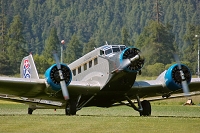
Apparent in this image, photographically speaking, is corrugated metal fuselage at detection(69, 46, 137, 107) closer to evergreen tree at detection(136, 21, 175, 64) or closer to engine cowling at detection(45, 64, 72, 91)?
engine cowling at detection(45, 64, 72, 91)

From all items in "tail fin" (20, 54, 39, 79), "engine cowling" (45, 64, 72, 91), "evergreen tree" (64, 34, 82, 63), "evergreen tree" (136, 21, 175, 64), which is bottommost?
"evergreen tree" (64, 34, 82, 63)

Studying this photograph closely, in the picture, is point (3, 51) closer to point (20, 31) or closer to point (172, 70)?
point (20, 31)

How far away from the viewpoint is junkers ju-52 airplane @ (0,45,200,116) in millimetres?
32625

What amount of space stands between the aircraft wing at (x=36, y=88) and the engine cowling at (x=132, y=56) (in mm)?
2521

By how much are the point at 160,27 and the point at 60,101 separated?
458ft

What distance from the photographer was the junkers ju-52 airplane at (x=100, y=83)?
3262 centimetres

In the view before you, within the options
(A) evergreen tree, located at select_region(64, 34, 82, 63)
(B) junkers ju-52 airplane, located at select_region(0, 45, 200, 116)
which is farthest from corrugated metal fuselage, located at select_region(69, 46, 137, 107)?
(A) evergreen tree, located at select_region(64, 34, 82, 63)

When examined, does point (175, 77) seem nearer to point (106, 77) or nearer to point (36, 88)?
point (106, 77)

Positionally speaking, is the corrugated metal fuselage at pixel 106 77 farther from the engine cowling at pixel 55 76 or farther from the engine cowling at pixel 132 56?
the engine cowling at pixel 55 76

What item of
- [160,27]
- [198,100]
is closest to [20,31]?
[160,27]

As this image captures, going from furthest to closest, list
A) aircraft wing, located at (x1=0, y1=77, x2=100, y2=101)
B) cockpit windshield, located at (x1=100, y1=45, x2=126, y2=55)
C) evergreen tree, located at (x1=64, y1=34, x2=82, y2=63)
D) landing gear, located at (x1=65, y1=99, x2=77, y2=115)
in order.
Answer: evergreen tree, located at (x1=64, y1=34, x2=82, y2=63) < cockpit windshield, located at (x1=100, y1=45, x2=126, y2=55) < landing gear, located at (x1=65, y1=99, x2=77, y2=115) < aircraft wing, located at (x1=0, y1=77, x2=100, y2=101)

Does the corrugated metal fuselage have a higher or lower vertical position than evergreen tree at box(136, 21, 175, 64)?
higher

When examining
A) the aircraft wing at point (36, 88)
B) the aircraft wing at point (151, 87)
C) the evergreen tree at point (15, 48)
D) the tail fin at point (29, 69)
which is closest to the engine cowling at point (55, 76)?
the aircraft wing at point (36, 88)

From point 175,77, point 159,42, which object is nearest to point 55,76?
point 175,77
